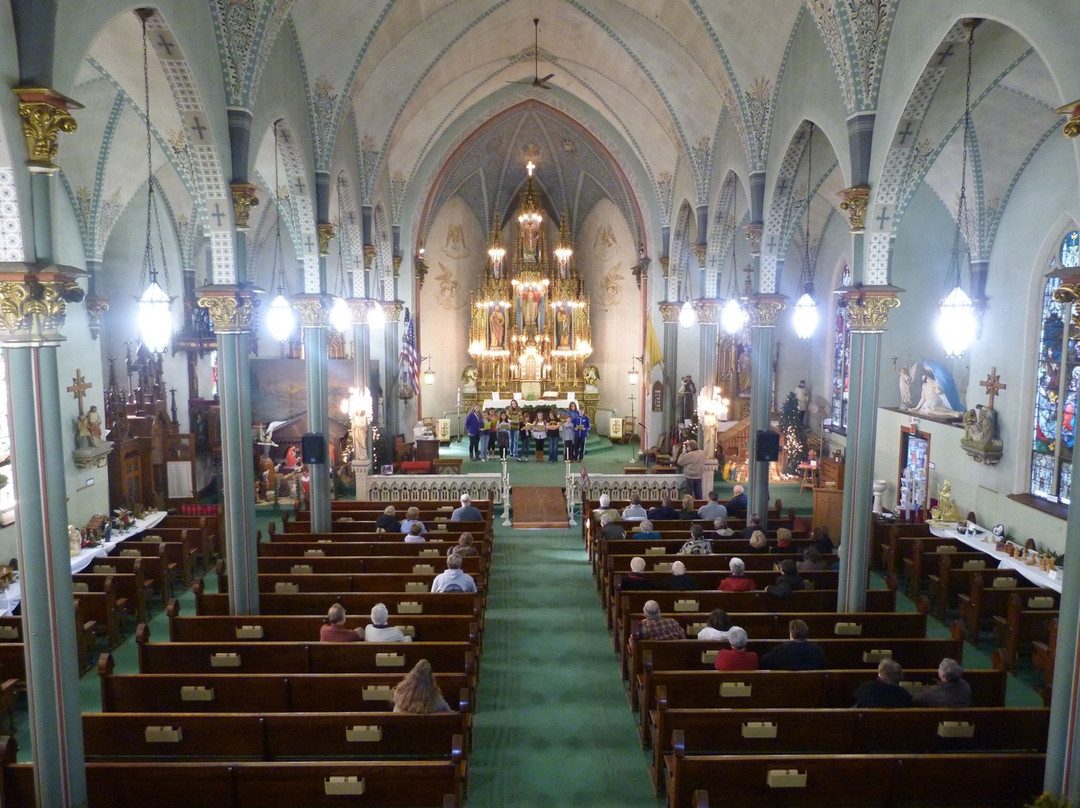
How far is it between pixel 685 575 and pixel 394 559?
167 inches

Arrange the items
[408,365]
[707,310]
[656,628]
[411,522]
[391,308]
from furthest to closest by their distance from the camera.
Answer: [408,365], [391,308], [707,310], [411,522], [656,628]

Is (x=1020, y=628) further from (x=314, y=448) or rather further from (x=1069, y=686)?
(x=314, y=448)

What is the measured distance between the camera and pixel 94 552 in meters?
12.2

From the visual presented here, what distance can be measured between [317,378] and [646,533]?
21.3ft

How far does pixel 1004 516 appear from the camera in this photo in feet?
45.3

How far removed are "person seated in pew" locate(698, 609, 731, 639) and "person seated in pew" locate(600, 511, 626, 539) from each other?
4.22m

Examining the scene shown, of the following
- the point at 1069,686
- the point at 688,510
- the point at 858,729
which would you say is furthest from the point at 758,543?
the point at 1069,686

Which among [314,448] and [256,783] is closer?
[256,783]

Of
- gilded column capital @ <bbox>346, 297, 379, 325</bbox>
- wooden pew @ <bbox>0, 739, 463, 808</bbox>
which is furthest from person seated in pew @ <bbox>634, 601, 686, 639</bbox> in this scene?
gilded column capital @ <bbox>346, 297, 379, 325</bbox>

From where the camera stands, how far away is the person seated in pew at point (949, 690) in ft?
21.3

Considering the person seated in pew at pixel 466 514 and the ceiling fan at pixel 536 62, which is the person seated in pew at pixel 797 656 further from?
the ceiling fan at pixel 536 62

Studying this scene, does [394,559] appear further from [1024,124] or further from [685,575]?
[1024,124]

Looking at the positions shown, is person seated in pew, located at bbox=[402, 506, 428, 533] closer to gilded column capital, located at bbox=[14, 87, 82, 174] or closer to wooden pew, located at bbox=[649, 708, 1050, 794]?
wooden pew, located at bbox=[649, 708, 1050, 794]

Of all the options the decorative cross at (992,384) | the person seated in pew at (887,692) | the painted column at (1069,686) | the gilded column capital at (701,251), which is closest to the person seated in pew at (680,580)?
the person seated in pew at (887,692)
